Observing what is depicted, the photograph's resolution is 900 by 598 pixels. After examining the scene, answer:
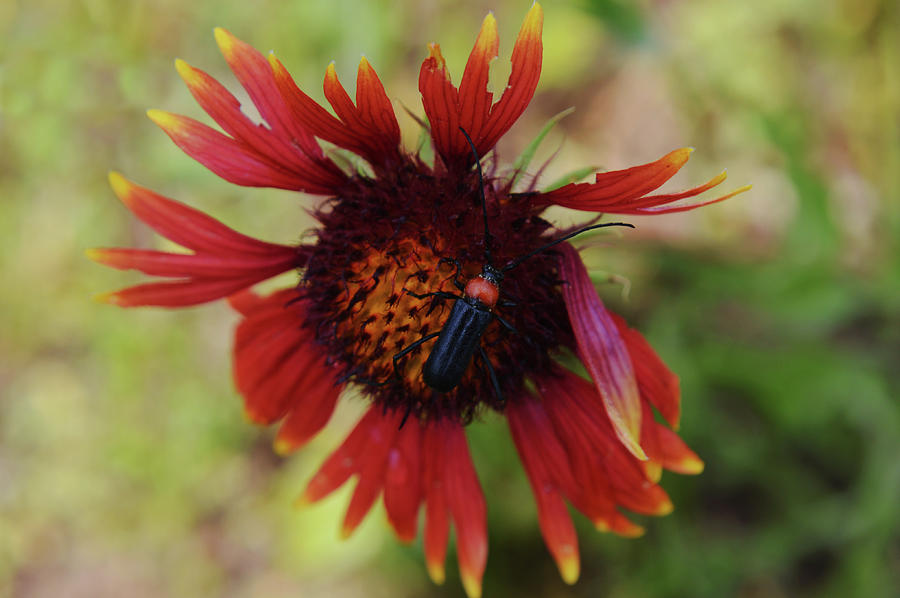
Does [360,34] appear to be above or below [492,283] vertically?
above

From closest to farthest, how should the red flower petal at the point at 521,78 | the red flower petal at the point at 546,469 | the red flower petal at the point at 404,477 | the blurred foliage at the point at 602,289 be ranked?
the red flower petal at the point at 521,78 < the red flower petal at the point at 546,469 < the red flower petal at the point at 404,477 < the blurred foliage at the point at 602,289

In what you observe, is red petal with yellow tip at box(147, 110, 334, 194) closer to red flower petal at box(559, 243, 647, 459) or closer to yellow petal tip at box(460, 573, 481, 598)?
red flower petal at box(559, 243, 647, 459)

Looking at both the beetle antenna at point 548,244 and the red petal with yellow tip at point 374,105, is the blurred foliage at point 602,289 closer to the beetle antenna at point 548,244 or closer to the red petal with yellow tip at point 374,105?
the beetle antenna at point 548,244

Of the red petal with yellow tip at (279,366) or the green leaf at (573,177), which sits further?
the red petal with yellow tip at (279,366)

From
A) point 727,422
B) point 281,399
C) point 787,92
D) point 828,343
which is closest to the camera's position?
point 281,399

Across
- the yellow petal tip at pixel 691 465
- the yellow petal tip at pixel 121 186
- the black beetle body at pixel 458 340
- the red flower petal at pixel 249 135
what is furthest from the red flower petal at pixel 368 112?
the yellow petal tip at pixel 691 465

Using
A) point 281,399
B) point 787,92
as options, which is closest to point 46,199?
point 281,399

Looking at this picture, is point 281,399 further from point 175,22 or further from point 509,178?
point 175,22
